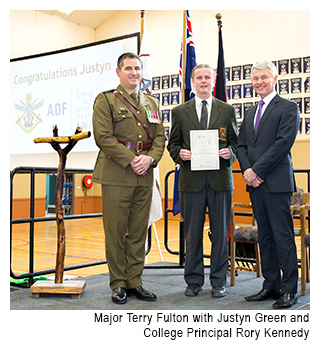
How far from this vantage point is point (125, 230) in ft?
9.18

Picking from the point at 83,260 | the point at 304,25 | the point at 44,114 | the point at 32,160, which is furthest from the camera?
the point at 32,160

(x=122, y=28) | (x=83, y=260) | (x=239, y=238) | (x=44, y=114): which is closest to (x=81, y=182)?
(x=122, y=28)

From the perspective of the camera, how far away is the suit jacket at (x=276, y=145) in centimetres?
258

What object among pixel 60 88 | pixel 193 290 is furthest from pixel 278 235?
pixel 60 88

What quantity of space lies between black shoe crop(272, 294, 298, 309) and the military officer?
76 centimetres

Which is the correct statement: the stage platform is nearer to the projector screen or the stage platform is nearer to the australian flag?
the australian flag

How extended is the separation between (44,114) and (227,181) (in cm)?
362

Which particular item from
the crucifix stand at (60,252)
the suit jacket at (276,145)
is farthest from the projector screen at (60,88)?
the suit jacket at (276,145)

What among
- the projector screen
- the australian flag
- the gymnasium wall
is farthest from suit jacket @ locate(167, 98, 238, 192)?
the gymnasium wall

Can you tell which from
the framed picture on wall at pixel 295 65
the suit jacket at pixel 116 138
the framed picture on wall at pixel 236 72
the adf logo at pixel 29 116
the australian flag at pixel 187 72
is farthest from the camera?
the framed picture on wall at pixel 236 72

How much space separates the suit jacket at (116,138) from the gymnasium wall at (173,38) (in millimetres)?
5119

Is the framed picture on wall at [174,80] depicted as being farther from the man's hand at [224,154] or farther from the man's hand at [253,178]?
the man's hand at [253,178]

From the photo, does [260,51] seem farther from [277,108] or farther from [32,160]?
[277,108]

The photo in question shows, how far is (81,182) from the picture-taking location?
424 inches
